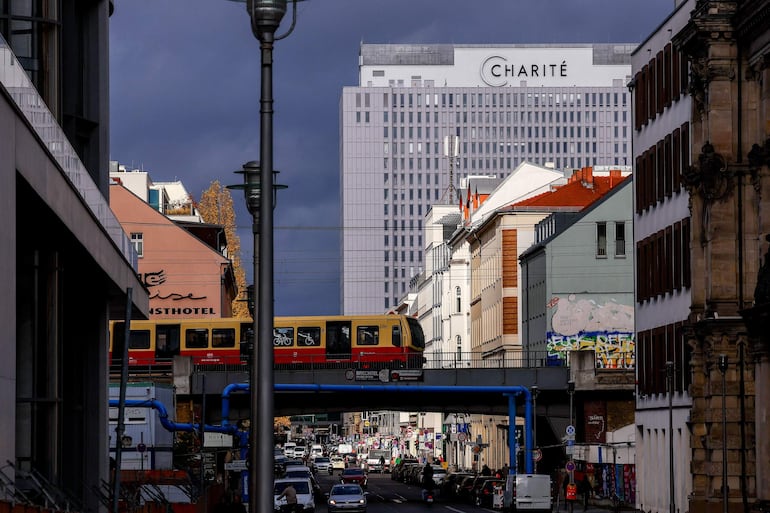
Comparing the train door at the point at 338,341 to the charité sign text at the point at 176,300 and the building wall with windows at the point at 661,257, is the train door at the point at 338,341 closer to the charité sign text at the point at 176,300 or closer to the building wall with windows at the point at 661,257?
the building wall with windows at the point at 661,257

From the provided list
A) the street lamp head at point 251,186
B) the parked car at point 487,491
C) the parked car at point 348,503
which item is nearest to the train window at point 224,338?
the parked car at point 487,491

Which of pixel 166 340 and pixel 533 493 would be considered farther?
pixel 166 340

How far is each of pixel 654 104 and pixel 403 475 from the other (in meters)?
61.3

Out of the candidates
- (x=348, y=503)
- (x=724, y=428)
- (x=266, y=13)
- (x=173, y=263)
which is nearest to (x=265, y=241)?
(x=266, y=13)

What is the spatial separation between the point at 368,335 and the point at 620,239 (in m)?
28.1

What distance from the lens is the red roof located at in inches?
4675

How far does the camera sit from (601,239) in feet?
348

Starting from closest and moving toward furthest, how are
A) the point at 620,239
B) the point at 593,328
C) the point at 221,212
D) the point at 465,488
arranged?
the point at 465,488
the point at 593,328
the point at 620,239
the point at 221,212

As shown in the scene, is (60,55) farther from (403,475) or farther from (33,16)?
(403,475)

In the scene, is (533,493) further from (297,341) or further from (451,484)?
(451,484)

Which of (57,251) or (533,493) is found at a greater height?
(57,251)

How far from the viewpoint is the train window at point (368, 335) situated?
8325cm

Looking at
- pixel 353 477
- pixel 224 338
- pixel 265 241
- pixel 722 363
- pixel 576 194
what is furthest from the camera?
pixel 576 194

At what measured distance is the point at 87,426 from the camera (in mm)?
36500
